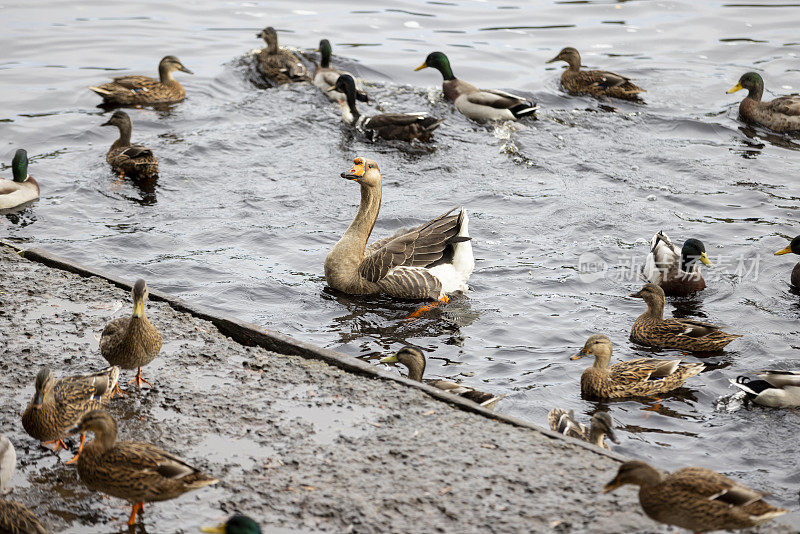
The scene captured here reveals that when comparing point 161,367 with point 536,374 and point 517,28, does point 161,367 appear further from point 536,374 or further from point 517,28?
point 517,28

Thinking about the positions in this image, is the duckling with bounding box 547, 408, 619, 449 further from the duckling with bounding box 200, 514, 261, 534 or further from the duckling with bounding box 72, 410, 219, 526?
Answer: the duckling with bounding box 200, 514, 261, 534

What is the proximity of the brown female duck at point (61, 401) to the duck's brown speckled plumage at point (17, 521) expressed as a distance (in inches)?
30.6

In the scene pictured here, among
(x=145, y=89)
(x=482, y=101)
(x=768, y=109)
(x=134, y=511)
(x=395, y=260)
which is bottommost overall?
(x=134, y=511)

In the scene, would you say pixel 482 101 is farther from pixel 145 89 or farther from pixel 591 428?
pixel 591 428

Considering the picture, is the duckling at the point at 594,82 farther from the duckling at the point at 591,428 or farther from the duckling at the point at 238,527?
the duckling at the point at 238,527

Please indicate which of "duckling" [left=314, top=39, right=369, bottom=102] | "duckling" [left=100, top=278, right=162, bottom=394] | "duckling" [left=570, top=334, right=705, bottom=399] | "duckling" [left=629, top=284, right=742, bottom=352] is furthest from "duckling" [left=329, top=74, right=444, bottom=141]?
"duckling" [left=100, top=278, right=162, bottom=394]

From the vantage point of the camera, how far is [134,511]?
5.89m

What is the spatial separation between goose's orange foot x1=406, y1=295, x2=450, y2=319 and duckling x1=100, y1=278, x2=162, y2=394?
414cm

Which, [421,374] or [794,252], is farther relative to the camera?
[794,252]

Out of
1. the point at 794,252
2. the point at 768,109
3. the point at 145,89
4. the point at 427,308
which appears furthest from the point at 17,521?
the point at 768,109

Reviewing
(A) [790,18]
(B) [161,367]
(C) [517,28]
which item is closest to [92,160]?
(B) [161,367]

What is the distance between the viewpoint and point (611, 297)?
37.6 ft

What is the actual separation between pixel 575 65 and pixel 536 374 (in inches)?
420

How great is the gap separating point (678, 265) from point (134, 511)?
780cm
